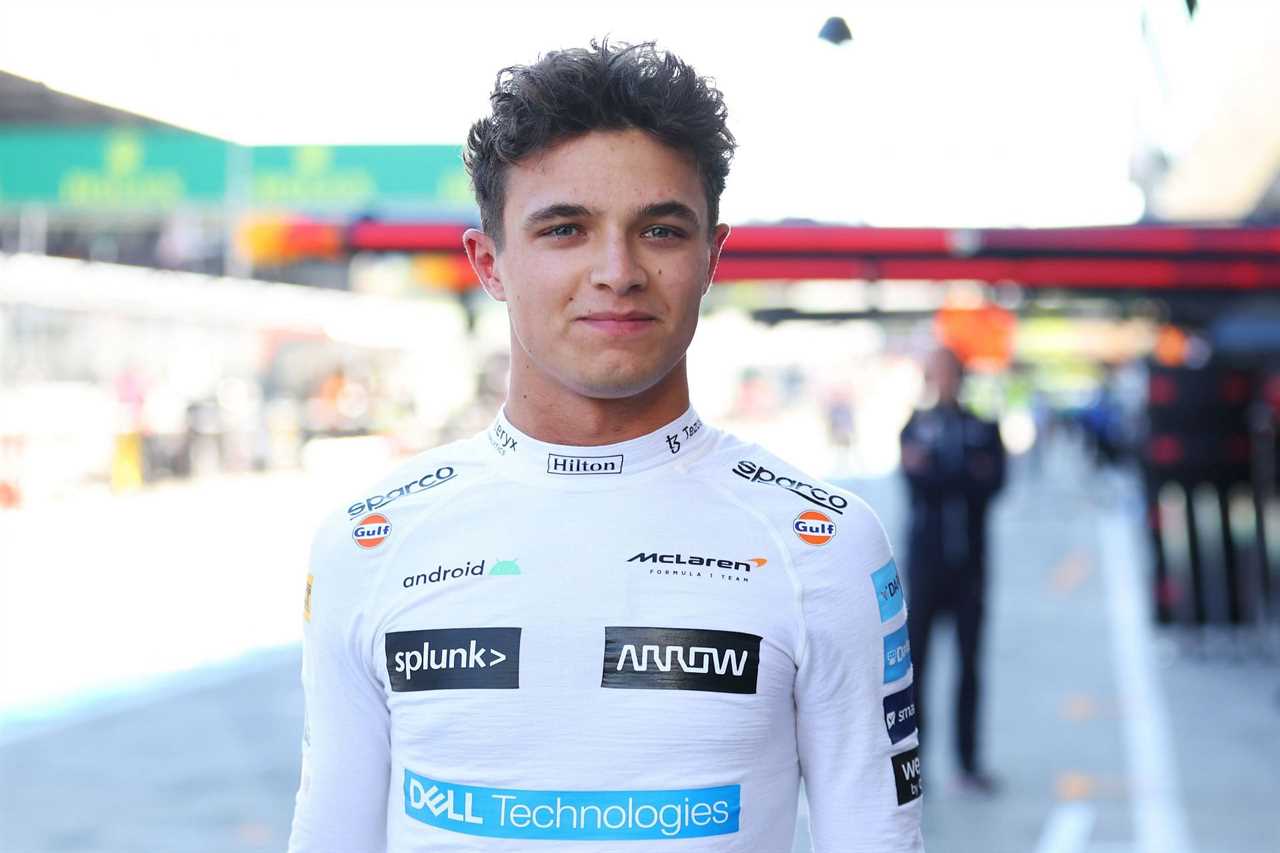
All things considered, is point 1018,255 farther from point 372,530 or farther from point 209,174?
point 209,174

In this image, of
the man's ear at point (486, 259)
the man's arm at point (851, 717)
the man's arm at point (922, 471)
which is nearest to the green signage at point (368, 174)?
the man's arm at point (922, 471)

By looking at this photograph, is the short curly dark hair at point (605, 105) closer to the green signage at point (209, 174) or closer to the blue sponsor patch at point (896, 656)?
the blue sponsor patch at point (896, 656)

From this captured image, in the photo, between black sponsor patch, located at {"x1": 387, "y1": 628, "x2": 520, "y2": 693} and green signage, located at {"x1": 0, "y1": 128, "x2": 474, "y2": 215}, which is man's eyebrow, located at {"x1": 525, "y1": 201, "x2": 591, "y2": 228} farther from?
green signage, located at {"x1": 0, "y1": 128, "x2": 474, "y2": 215}

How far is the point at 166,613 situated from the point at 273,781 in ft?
16.1

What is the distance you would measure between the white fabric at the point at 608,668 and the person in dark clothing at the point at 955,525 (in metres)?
4.89

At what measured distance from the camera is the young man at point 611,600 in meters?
1.61

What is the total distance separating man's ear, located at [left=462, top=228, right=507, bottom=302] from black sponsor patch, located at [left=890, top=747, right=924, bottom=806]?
0.73 metres

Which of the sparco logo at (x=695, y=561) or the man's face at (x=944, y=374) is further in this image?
the man's face at (x=944, y=374)

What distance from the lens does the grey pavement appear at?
582 cm

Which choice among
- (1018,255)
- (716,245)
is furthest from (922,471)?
(716,245)

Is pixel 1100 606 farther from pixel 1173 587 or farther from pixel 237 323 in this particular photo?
pixel 237 323

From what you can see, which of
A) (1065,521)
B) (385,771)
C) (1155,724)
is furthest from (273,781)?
(1065,521)

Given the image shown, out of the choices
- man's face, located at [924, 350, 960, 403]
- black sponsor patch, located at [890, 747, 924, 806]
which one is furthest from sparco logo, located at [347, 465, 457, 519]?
man's face, located at [924, 350, 960, 403]

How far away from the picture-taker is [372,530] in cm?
180
